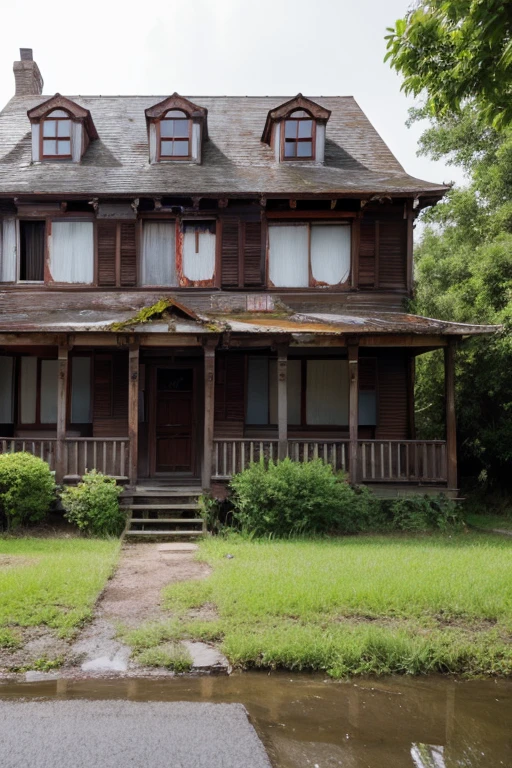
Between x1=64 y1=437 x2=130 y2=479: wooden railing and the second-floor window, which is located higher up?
the second-floor window

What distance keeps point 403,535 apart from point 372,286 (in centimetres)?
637

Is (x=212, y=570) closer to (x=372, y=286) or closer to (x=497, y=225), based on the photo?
(x=372, y=286)

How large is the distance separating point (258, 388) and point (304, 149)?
6616 millimetres

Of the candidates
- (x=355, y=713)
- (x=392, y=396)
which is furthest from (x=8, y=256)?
(x=355, y=713)

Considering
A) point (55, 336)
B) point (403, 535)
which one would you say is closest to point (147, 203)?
point (55, 336)

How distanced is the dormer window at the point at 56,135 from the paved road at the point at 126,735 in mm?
15178

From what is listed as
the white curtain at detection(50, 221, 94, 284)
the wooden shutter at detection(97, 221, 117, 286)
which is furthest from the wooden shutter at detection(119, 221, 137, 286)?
the white curtain at detection(50, 221, 94, 284)

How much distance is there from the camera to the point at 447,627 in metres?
6.79

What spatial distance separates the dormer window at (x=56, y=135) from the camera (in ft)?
56.4

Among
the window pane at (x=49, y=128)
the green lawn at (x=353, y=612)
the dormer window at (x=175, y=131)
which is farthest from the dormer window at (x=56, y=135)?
the green lawn at (x=353, y=612)

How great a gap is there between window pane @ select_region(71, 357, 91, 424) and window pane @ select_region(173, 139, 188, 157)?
600 centimetres

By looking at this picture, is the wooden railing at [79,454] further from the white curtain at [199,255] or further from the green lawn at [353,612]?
the white curtain at [199,255]

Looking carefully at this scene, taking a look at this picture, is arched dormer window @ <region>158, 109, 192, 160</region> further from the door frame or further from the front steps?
the front steps

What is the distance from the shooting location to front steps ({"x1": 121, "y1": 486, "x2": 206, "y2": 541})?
39.3ft
